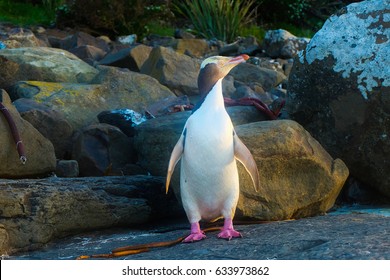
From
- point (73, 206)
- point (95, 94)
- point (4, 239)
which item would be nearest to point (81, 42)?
point (95, 94)

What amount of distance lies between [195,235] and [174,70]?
4.81 meters

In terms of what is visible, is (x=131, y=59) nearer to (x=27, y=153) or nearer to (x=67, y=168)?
(x=67, y=168)

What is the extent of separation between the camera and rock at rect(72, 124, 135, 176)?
6379mm

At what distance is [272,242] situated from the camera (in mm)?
4094

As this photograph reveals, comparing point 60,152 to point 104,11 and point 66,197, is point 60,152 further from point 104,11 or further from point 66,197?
point 104,11

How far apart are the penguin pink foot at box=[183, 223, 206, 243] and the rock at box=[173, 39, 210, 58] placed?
956cm

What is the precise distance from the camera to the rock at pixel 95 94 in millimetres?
7445

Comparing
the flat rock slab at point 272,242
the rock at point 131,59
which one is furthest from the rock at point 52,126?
the rock at point 131,59

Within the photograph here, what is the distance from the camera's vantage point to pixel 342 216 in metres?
Result: 5.07

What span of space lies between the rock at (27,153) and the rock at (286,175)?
1.24 metres

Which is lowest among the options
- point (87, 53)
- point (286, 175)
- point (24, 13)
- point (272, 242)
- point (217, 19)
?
point (272, 242)

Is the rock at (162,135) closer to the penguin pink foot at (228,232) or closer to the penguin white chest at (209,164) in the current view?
the penguin white chest at (209,164)

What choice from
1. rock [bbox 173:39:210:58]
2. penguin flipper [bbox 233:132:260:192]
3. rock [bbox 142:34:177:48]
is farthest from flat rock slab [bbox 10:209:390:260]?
rock [bbox 142:34:177:48]

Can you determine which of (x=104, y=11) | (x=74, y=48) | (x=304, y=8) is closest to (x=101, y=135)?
(x=74, y=48)
